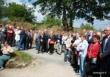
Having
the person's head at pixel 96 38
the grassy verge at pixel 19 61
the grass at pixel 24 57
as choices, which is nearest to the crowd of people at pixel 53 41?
the grassy verge at pixel 19 61

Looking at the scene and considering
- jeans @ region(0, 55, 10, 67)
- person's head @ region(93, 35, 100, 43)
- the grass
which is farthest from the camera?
the grass

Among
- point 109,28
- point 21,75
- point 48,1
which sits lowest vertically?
point 21,75

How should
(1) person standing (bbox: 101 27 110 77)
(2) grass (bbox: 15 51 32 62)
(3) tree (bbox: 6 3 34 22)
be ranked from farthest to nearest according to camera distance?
(3) tree (bbox: 6 3 34 22), (2) grass (bbox: 15 51 32 62), (1) person standing (bbox: 101 27 110 77)

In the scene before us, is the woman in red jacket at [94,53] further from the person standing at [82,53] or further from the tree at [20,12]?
the tree at [20,12]

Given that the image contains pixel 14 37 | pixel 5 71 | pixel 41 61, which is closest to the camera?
pixel 5 71

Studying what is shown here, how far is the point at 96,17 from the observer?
223 feet

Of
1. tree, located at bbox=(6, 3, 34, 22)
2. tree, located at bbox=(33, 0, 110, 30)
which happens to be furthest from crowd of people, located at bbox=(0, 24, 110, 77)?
tree, located at bbox=(6, 3, 34, 22)

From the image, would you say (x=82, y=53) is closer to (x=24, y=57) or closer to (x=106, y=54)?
(x=106, y=54)

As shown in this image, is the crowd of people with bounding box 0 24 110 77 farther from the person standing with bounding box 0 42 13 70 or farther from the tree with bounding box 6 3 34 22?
the tree with bounding box 6 3 34 22

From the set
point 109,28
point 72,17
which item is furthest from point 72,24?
point 109,28

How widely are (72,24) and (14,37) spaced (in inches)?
1245

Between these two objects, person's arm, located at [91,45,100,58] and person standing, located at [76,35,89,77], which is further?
person standing, located at [76,35,89,77]

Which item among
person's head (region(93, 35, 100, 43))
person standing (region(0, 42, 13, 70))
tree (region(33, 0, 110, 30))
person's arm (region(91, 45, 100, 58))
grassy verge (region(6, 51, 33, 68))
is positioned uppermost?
tree (region(33, 0, 110, 30))

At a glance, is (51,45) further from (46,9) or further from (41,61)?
(46,9)
